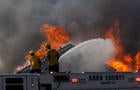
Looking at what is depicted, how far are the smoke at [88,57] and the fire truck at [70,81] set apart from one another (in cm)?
955

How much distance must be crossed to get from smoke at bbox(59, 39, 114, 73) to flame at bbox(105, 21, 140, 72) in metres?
0.67

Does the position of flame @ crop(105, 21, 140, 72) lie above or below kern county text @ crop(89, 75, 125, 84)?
above

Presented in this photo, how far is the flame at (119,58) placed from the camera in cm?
2220

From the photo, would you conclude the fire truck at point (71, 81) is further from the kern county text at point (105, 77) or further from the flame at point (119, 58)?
the flame at point (119, 58)

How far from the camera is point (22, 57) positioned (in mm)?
51125

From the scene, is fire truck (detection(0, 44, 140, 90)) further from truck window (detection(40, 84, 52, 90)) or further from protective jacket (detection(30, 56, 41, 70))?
protective jacket (detection(30, 56, 41, 70))

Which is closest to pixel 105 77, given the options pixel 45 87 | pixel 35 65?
pixel 45 87

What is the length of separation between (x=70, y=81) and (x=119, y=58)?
9.58 m

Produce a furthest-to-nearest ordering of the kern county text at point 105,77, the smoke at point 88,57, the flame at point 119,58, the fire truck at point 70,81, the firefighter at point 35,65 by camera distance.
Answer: the smoke at point 88,57
the flame at point 119,58
the firefighter at point 35,65
the kern county text at point 105,77
the fire truck at point 70,81

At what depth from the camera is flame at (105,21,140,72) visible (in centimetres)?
2220

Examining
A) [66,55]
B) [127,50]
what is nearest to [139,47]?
[127,50]

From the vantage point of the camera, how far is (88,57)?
99.9ft

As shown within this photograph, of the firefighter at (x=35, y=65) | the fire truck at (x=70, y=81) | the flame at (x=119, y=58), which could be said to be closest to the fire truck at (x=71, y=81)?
the fire truck at (x=70, y=81)

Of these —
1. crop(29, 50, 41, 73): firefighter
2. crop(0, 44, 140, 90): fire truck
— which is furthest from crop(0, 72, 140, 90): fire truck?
crop(29, 50, 41, 73): firefighter
